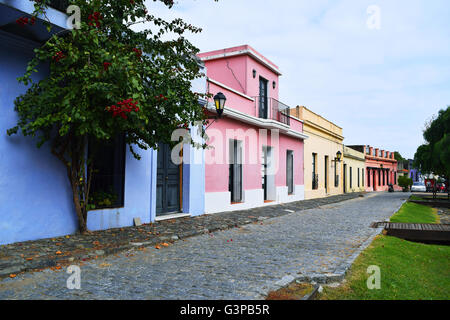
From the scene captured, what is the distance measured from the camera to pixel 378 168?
40.0 metres

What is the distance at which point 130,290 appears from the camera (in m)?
3.45

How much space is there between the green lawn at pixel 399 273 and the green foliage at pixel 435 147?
13446 mm

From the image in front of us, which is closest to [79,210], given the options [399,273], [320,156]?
[399,273]

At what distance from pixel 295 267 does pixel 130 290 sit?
211cm

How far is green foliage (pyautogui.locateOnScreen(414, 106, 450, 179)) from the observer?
18266 millimetres

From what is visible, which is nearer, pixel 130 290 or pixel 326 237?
pixel 130 290

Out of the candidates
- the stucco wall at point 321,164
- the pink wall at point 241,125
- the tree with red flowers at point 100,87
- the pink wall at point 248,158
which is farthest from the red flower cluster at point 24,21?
the stucco wall at point 321,164

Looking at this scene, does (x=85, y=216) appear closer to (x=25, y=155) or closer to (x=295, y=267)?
(x=25, y=155)

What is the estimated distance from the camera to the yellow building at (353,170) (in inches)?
1075

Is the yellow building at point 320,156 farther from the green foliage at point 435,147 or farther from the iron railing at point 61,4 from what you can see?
the iron railing at point 61,4

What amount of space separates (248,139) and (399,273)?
8.56 m

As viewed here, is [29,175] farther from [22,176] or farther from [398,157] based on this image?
[398,157]
